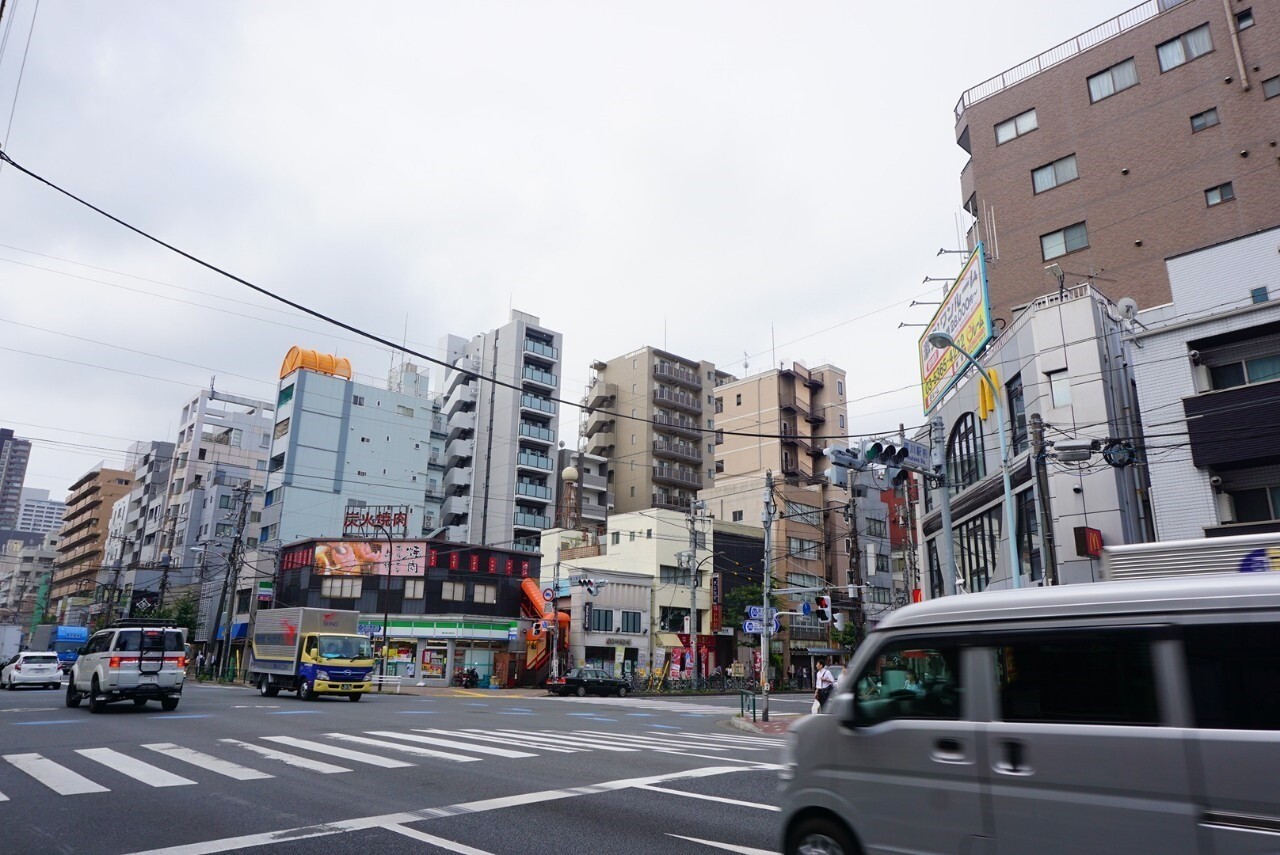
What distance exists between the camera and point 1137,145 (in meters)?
34.6

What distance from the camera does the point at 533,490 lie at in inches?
2830

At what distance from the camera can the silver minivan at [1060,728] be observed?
13.5 ft

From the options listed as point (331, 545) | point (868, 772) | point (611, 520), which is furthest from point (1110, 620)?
point (611, 520)

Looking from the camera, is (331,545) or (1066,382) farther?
(331,545)

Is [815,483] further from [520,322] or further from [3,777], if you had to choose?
[3,777]

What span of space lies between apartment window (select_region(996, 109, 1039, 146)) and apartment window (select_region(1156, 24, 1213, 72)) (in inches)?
204

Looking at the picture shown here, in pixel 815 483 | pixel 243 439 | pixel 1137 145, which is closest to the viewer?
pixel 1137 145

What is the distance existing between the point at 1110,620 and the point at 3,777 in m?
12.7

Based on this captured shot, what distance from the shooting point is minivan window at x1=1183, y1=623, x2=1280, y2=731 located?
404 centimetres

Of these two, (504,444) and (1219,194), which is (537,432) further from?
(1219,194)

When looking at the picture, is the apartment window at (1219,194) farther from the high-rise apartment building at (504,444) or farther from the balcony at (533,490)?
the balcony at (533,490)

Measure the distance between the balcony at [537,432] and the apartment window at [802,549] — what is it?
24172 mm

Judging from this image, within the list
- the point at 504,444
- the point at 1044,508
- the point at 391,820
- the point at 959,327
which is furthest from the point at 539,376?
the point at 391,820

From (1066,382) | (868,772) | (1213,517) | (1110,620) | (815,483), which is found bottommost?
(868,772)
